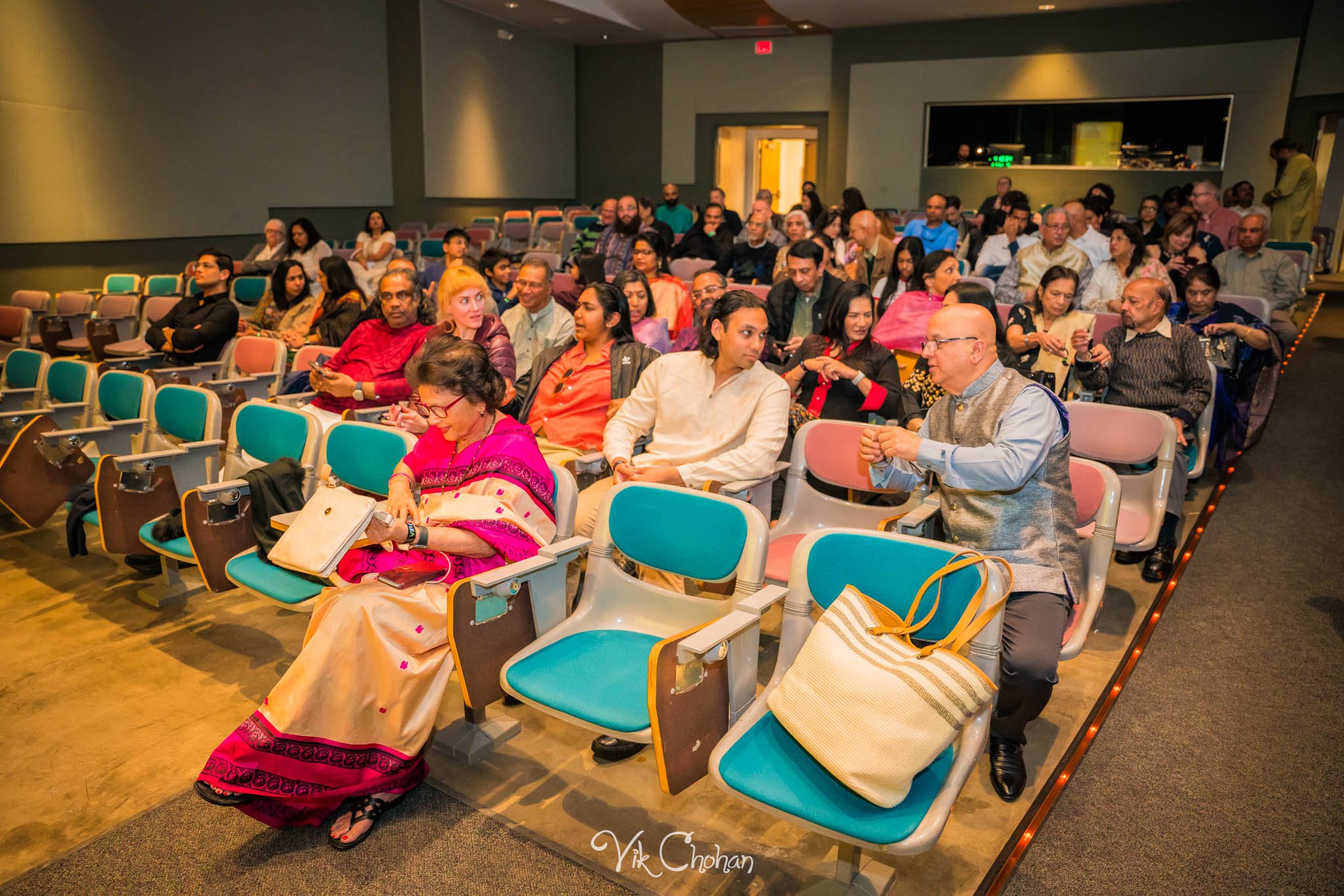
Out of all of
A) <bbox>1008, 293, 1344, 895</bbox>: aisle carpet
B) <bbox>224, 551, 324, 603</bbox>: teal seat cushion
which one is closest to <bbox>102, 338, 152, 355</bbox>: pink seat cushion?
<bbox>224, 551, 324, 603</bbox>: teal seat cushion

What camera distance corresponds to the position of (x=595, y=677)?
2053 mm

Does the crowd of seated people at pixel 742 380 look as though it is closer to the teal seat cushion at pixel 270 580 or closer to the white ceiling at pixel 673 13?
the teal seat cushion at pixel 270 580

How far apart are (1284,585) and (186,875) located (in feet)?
12.0

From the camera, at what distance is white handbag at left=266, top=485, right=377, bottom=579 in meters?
2.06

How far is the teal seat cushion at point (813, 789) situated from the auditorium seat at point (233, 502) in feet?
6.13

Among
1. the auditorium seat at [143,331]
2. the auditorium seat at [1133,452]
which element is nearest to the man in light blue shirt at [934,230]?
the auditorium seat at [1133,452]

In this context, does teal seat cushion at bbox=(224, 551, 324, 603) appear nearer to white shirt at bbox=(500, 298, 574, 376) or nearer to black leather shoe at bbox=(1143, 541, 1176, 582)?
white shirt at bbox=(500, 298, 574, 376)

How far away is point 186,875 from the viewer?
202cm

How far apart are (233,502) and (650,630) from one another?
1.45m

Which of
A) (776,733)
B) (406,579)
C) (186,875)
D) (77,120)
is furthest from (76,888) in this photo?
(77,120)

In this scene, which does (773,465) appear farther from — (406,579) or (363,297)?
(363,297)

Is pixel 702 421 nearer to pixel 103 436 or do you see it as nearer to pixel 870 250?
pixel 103 436

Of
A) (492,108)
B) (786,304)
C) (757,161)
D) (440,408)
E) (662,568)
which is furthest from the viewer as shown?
(757,161)

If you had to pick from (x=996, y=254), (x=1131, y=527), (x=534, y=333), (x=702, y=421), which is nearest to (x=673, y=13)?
(x=996, y=254)
